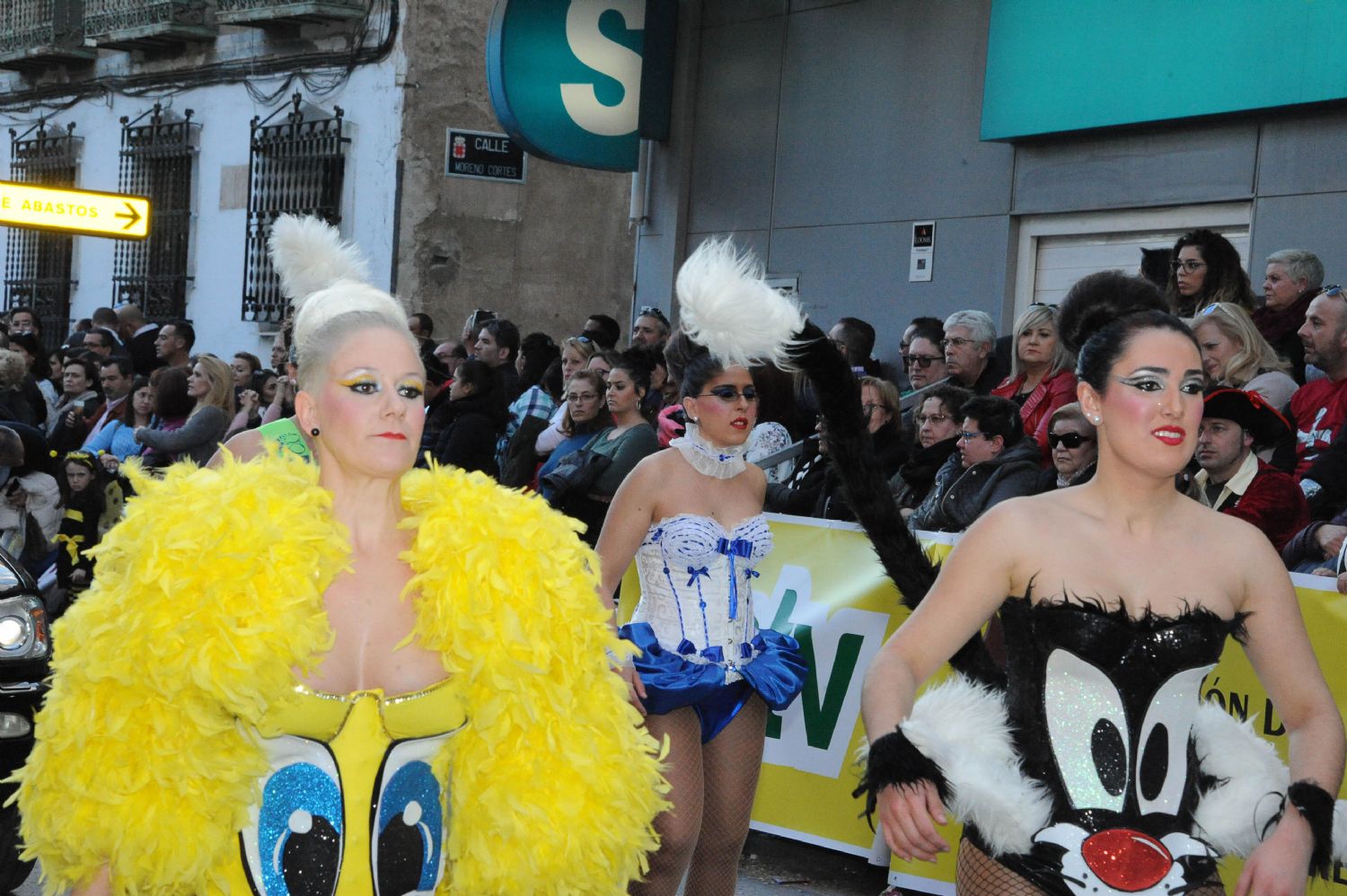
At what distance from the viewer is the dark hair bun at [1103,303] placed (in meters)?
3.46

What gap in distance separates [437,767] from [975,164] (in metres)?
8.69

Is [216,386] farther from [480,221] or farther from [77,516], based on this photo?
[480,221]

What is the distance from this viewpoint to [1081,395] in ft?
11.1

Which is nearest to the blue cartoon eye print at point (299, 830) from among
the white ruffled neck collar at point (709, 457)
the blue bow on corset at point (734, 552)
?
the blue bow on corset at point (734, 552)

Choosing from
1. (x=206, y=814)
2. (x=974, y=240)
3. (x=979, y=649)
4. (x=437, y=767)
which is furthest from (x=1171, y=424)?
(x=974, y=240)

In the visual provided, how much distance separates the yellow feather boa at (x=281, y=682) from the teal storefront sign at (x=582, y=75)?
9119mm

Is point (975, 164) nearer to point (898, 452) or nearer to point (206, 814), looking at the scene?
point (898, 452)

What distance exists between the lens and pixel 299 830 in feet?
9.70

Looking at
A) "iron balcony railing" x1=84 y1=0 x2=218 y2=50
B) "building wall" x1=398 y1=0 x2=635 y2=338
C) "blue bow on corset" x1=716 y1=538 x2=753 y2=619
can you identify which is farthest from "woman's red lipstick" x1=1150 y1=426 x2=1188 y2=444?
"iron balcony railing" x1=84 y1=0 x2=218 y2=50

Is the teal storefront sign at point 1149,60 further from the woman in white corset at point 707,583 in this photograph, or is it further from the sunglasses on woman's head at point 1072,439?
the woman in white corset at point 707,583

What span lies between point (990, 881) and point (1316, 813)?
25.8 inches

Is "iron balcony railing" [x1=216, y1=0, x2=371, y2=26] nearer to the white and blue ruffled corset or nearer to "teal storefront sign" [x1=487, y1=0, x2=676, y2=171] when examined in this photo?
"teal storefront sign" [x1=487, y1=0, x2=676, y2=171]

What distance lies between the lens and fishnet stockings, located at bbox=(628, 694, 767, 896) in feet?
16.5

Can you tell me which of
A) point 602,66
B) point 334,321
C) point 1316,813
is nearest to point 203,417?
point 602,66
